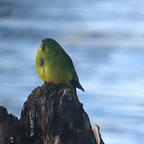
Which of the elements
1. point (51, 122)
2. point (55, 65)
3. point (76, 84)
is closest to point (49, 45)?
point (55, 65)

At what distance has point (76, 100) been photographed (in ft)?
32.8

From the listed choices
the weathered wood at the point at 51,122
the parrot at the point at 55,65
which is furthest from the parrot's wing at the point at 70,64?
the weathered wood at the point at 51,122

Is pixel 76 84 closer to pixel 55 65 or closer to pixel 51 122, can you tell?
pixel 55 65

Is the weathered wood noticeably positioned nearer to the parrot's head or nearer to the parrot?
the parrot

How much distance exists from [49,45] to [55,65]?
0.86 m

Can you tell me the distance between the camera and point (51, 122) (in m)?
9.76

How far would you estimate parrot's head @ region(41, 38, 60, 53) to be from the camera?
42.5ft

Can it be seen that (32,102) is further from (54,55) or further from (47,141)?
(54,55)

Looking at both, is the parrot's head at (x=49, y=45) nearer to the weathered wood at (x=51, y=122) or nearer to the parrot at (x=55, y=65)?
the parrot at (x=55, y=65)

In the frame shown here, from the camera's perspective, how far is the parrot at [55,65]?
39.4 ft

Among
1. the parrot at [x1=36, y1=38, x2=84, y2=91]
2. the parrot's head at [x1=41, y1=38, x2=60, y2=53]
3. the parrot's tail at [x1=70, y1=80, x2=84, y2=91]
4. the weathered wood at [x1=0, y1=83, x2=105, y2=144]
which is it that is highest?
the parrot's head at [x1=41, y1=38, x2=60, y2=53]

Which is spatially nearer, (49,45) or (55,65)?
(55,65)

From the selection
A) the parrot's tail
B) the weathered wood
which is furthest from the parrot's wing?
the weathered wood

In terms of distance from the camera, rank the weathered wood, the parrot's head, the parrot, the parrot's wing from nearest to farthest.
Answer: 1. the weathered wood
2. the parrot
3. the parrot's wing
4. the parrot's head
